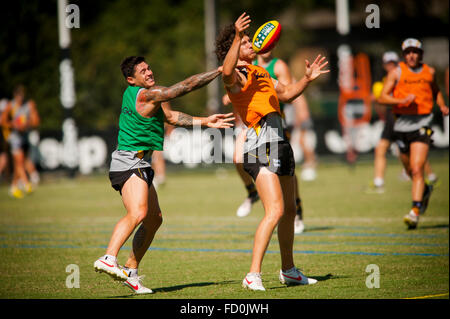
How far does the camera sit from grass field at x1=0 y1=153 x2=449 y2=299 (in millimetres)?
7203

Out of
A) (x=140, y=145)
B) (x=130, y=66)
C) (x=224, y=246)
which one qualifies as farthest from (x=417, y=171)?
(x=130, y=66)

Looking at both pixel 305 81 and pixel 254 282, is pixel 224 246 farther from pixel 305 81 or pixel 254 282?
pixel 305 81

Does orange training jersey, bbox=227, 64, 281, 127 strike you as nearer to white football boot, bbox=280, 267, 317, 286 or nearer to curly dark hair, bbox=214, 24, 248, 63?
curly dark hair, bbox=214, 24, 248, 63

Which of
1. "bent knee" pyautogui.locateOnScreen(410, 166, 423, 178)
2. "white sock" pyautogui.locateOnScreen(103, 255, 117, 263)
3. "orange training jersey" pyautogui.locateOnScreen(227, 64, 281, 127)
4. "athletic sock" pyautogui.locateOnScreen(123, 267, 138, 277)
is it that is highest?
"orange training jersey" pyautogui.locateOnScreen(227, 64, 281, 127)

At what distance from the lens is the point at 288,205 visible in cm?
735

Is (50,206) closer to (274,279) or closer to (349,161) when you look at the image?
(274,279)

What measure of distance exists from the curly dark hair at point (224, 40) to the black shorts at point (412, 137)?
4.88 m

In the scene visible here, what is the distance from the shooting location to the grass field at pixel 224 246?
720cm

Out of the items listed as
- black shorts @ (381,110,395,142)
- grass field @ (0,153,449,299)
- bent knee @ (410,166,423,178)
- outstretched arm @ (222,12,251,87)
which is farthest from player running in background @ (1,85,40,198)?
outstretched arm @ (222,12,251,87)

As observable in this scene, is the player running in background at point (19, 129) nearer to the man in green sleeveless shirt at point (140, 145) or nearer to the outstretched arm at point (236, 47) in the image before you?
the man in green sleeveless shirt at point (140, 145)

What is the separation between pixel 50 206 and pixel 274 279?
10108 millimetres

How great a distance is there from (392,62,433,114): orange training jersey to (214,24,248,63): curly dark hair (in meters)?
4.81
